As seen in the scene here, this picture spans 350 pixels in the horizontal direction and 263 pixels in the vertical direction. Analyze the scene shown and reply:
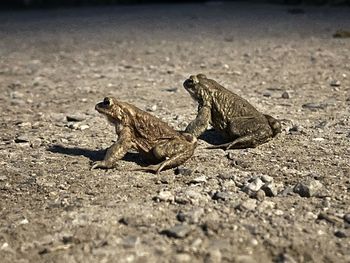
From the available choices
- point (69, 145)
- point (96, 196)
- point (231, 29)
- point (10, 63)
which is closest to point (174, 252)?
point (96, 196)

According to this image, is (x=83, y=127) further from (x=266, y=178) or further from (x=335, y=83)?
(x=335, y=83)

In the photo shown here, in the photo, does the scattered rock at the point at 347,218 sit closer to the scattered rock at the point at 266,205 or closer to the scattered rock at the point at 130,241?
the scattered rock at the point at 266,205

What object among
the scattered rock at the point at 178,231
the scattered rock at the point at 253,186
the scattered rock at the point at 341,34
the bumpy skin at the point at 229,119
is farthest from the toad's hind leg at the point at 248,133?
the scattered rock at the point at 341,34

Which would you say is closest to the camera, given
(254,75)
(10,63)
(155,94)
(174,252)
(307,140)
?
(174,252)

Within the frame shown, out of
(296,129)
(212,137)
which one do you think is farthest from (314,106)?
(212,137)

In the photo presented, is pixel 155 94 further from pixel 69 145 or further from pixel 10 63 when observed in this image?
pixel 10 63

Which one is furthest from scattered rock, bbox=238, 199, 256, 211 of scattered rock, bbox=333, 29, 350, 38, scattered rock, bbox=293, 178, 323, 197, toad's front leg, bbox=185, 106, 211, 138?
scattered rock, bbox=333, 29, 350, 38
